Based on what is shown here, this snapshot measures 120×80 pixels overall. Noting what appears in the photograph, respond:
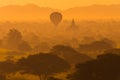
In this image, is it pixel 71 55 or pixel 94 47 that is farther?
pixel 94 47

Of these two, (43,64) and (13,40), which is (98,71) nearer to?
(43,64)

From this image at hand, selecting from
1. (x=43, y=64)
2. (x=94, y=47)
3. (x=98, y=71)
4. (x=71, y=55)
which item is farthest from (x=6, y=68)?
(x=94, y=47)

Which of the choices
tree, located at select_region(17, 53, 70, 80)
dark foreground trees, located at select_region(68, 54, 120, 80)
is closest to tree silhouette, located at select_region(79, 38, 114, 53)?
tree, located at select_region(17, 53, 70, 80)

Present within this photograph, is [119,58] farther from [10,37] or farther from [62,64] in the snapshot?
[10,37]

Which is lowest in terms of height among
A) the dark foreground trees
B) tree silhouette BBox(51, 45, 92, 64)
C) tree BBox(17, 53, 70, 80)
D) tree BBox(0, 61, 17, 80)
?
tree silhouette BBox(51, 45, 92, 64)

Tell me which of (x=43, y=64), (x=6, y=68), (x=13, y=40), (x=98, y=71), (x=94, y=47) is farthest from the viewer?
(x=13, y=40)

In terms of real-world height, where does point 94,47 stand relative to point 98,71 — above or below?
below

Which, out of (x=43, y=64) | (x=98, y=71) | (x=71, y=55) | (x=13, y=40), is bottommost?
(x=13, y=40)

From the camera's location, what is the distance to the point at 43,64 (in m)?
58.7

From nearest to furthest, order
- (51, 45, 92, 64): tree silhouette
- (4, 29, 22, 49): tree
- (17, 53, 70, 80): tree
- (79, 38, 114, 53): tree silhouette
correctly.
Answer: (17, 53, 70, 80): tree < (51, 45, 92, 64): tree silhouette < (79, 38, 114, 53): tree silhouette < (4, 29, 22, 49): tree

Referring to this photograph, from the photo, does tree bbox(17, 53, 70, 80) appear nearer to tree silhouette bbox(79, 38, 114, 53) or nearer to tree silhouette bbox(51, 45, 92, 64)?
tree silhouette bbox(51, 45, 92, 64)

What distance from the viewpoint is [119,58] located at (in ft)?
143

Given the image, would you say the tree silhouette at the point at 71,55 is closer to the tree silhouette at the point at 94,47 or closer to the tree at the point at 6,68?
the tree at the point at 6,68

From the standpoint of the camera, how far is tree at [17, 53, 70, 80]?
2247 inches
